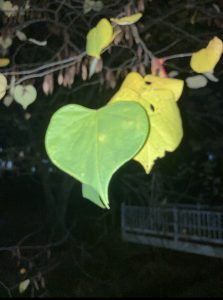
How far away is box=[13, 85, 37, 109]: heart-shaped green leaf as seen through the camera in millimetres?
772

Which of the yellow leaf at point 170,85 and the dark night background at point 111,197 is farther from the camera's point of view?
the dark night background at point 111,197

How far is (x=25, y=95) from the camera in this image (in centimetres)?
78

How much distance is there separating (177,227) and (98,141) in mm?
5663

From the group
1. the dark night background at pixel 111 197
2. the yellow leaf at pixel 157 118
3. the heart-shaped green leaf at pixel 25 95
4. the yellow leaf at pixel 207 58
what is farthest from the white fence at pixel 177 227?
the yellow leaf at pixel 157 118

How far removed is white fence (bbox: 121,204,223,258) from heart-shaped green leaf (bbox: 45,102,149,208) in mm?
5240

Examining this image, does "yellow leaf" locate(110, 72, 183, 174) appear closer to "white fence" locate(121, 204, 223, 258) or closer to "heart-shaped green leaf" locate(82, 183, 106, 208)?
"heart-shaped green leaf" locate(82, 183, 106, 208)

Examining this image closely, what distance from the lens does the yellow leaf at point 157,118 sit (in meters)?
0.39

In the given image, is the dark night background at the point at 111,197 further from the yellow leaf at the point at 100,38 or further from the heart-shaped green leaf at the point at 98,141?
the heart-shaped green leaf at the point at 98,141

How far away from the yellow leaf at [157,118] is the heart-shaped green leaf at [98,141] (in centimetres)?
4

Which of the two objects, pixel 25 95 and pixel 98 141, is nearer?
pixel 98 141

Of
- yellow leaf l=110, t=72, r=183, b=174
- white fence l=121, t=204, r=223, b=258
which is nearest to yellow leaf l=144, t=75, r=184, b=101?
yellow leaf l=110, t=72, r=183, b=174

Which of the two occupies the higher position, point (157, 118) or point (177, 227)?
point (157, 118)

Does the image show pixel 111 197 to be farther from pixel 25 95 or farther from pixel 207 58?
pixel 207 58

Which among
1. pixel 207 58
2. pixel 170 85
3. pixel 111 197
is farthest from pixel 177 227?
pixel 170 85
